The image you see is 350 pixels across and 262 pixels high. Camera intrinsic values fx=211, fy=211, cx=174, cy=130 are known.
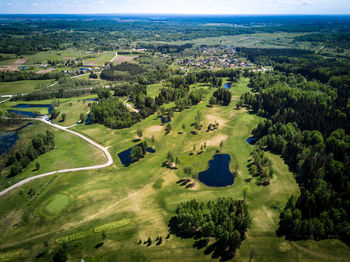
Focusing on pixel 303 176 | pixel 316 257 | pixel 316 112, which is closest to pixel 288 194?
pixel 303 176

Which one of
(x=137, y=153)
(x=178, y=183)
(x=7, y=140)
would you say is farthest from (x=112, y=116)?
(x=178, y=183)

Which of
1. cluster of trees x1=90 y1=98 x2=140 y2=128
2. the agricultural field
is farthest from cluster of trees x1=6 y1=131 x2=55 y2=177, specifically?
cluster of trees x1=90 y1=98 x2=140 y2=128

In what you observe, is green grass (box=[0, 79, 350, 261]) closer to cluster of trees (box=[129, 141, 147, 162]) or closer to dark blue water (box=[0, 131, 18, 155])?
cluster of trees (box=[129, 141, 147, 162])

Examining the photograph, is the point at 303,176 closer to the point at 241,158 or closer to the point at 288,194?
the point at 288,194

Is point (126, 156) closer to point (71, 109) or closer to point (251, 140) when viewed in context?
point (251, 140)

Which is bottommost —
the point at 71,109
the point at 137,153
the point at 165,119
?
the point at 137,153

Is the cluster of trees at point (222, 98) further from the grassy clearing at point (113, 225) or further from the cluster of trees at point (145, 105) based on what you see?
the grassy clearing at point (113, 225)

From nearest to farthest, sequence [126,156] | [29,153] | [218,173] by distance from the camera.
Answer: [218,173], [29,153], [126,156]
